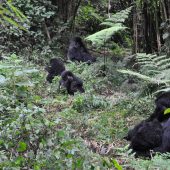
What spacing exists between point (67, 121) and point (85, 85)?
215 cm

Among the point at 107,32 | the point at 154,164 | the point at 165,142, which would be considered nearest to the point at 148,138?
the point at 165,142

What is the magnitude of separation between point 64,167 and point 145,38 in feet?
25.0

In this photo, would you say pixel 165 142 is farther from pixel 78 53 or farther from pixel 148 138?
pixel 78 53

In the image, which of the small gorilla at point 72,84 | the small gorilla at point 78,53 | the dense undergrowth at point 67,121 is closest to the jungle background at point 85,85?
the dense undergrowth at point 67,121

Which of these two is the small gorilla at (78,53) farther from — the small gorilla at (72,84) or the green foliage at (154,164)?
the green foliage at (154,164)

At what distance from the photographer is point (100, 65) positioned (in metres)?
8.46

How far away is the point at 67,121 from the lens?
16.6 ft

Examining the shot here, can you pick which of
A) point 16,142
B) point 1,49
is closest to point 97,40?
point 1,49

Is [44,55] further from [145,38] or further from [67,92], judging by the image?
[67,92]

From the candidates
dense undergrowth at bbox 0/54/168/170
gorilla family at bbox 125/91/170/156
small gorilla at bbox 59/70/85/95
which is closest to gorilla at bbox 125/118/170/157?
gorilla family at bbox 125/91/170/156

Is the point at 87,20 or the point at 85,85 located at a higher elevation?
the point at 87,20

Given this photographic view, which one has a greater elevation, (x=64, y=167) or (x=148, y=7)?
(x=148, y=7)

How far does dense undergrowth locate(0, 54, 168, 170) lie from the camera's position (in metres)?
2.28

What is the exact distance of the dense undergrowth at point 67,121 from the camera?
7.47 feet
